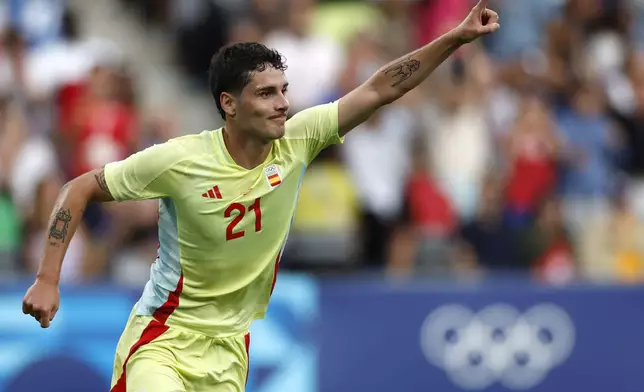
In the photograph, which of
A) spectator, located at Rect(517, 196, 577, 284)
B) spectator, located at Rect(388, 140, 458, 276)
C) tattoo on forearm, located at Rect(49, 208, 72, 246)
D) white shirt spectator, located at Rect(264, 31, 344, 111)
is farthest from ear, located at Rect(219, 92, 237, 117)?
white shirt spectator, located at Rect(264, 31, 344, 111)

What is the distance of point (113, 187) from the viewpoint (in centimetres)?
688

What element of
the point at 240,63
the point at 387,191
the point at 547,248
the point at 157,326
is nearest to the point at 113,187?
the point at 157,326

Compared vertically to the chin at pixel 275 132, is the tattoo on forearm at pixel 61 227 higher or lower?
lower

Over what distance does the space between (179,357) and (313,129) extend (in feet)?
4.77

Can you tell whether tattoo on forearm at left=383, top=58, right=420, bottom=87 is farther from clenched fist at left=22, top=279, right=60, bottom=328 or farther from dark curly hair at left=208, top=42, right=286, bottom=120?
clenched fist at left=22, top=279, right=60, bottom=328

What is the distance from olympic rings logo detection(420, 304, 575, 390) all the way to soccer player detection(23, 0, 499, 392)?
4525mm

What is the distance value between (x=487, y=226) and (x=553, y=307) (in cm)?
127

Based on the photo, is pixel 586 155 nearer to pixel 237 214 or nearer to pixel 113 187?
pixel 237 214

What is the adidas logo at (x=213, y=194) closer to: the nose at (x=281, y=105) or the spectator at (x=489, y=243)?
the nose at (x=281, y=105)

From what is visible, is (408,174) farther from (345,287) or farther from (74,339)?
(74,339)

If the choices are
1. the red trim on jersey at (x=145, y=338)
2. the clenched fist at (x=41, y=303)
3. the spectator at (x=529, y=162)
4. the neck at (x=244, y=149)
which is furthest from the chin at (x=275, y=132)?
the spectator at (x=529, y=162)

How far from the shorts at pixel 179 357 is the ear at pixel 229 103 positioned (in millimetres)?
1201

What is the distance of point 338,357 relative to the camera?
11609mm

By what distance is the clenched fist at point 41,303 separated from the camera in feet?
21.5
